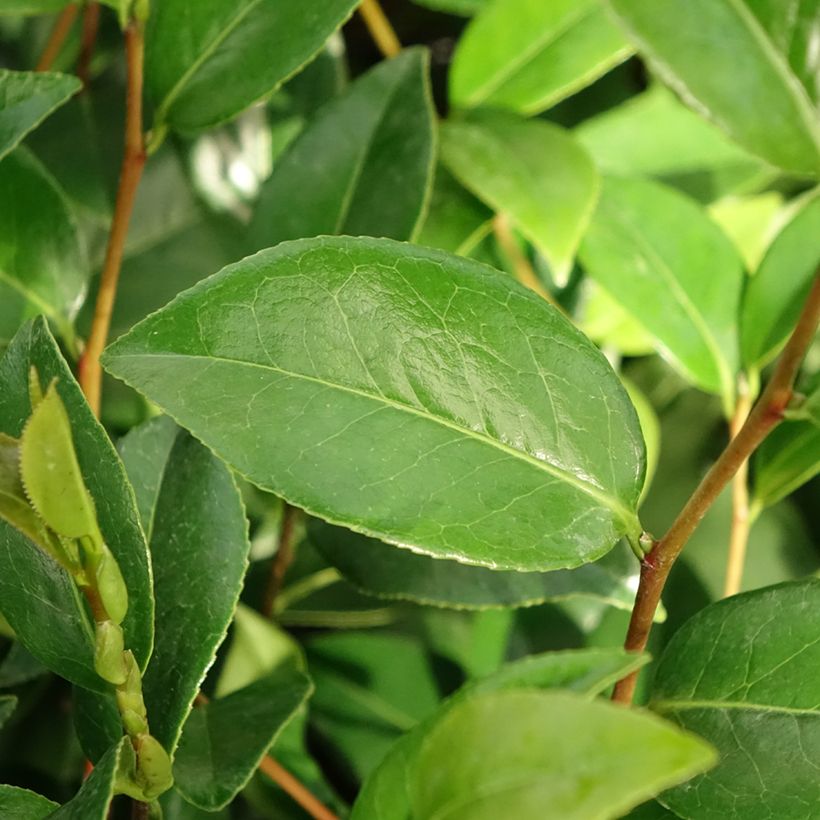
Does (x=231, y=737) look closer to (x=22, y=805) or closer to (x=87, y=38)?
(x=22, y=805)

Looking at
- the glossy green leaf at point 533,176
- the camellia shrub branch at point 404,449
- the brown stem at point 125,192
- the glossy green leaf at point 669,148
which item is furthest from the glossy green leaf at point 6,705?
the glossy green leaf at point 669,148

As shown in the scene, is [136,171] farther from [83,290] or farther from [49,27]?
[49,27]

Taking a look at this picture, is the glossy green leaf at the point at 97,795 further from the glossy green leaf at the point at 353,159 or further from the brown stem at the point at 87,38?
the brown stem at the point at 87,38

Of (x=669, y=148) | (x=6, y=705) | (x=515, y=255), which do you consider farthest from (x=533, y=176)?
(x=6, y=705)

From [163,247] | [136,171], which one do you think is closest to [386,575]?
[136,171]

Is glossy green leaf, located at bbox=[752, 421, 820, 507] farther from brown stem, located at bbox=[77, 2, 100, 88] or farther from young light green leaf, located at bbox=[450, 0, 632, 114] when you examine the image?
brown stem, located at bbox=[77, 2, 100, 88]

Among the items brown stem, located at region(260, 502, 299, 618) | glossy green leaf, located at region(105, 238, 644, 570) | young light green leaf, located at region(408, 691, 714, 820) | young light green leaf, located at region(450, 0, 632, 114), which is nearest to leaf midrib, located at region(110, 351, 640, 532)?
glossy green leaf, located at region(105, 238, 644, 570)
